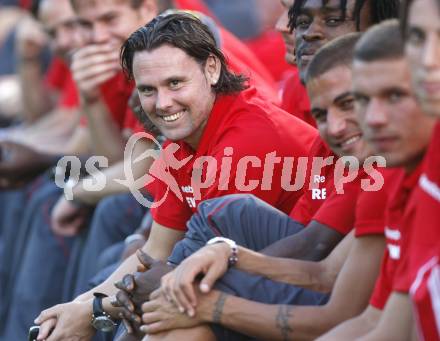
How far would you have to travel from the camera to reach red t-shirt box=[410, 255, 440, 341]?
113 inches

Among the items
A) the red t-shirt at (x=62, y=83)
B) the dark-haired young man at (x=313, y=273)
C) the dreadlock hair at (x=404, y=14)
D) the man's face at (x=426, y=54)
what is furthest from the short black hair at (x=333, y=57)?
the red t-shirt at (x=62, y=83)

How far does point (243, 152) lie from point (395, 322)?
3.98 feet

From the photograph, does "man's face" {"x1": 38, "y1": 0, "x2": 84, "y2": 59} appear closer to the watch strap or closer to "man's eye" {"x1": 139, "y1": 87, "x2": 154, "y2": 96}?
"man's eye" {"x1": 139, "y1": 87, "x2": 154, "y2": 96}

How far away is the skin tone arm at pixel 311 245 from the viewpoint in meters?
3.64

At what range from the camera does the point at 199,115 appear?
427 cm

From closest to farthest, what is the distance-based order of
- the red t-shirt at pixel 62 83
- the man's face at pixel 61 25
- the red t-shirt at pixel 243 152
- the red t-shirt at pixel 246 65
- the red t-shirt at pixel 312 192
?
the red t-shirt at pixel 312 192
the red t-shirt at pixel 243 152
the red t-shirt at pixel 246 65
the man's face at pixel 61 25
the red t-shirt at pixel 62 83

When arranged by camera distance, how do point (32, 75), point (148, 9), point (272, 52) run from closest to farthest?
point (148, 9) < point (272, 52) < point (32, 75)

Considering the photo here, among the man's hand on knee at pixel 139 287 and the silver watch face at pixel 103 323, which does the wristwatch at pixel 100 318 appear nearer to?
the silver watch face at pixel 103 323

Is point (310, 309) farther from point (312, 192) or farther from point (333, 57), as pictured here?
point (333, 57)

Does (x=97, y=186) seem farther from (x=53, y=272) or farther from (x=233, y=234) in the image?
(x=233, y=234)

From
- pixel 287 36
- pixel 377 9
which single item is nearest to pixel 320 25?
pixel 377 9

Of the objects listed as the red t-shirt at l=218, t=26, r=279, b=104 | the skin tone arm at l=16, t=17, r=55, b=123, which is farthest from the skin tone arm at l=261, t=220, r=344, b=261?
the skin tone arm at l=16, t=17, r=55, b=123

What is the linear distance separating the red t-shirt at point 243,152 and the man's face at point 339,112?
0.58 m

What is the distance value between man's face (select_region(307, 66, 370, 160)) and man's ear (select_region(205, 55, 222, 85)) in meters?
0.80
